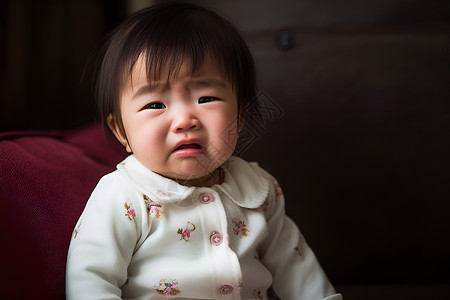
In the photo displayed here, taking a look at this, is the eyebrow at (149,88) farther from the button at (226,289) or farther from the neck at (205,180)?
the button at (226,289)

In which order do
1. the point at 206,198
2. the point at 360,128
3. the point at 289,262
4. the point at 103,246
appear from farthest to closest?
the point at 360,128, the point at 289,262, the point at 206,198, the point at 103,246

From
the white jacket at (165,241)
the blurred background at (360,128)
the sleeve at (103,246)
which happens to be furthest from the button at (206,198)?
the blurred background at (360,128)

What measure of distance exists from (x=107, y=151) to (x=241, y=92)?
1.54 ft

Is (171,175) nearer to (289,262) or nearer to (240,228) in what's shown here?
(240,228)

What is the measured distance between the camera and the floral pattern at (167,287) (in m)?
0.73

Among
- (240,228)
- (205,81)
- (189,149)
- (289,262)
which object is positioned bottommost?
(289,262)

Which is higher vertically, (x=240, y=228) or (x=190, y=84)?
(x=190, y=84)

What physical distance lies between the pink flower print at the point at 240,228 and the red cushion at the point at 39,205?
283 millimetres

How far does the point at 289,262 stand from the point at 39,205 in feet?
1.52

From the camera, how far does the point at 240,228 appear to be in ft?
2.71

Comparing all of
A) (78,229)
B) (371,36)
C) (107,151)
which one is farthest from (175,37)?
(371,36)

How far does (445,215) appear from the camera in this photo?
1.13m

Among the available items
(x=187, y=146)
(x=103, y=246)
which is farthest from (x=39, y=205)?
(x=187, y=146)

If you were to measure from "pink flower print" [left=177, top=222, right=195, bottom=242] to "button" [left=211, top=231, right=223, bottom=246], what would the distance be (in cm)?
4
